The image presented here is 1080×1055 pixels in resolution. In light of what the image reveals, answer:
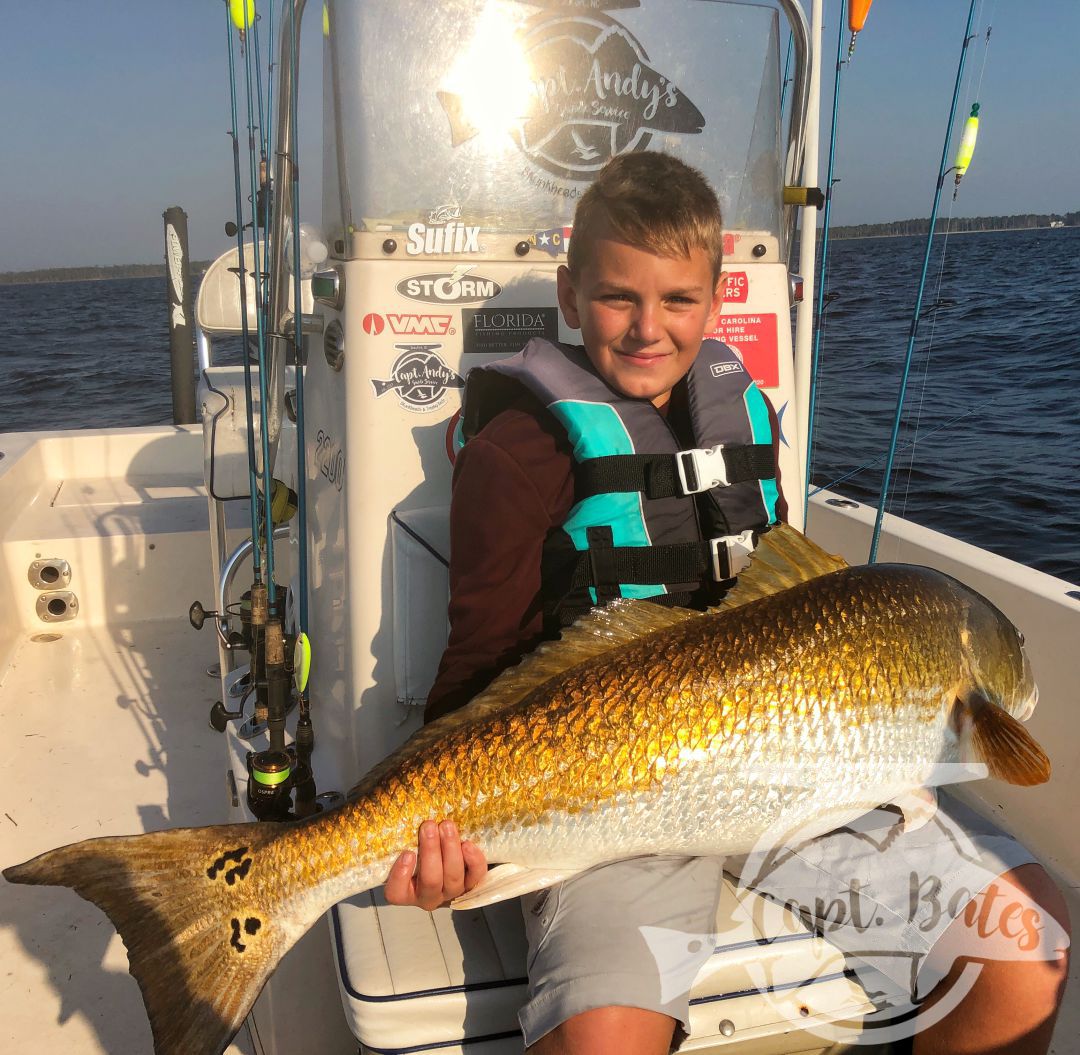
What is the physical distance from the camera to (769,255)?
9.62 feet

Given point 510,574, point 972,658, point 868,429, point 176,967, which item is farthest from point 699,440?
point 868,429

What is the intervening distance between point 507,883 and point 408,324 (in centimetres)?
143

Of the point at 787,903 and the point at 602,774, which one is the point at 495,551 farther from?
the point at 787,903

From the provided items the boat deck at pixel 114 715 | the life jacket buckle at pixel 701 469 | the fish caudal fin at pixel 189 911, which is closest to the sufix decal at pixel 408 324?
the life jacket buckle at pixel 701 469

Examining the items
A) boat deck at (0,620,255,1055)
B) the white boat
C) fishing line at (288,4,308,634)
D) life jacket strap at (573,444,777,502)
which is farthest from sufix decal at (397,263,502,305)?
boat deck at (0,620,255,1055)

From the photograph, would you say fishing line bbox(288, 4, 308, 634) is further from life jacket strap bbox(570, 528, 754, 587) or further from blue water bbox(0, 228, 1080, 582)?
blue water bbox(0, 228, 1080, 582)

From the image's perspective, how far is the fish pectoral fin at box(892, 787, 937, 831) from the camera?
2018 mm

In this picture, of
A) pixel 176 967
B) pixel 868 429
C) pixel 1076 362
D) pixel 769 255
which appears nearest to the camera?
pixel 176 967

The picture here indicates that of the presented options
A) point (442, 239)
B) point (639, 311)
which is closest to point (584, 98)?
point (442, 239)

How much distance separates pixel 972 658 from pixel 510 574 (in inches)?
39.4

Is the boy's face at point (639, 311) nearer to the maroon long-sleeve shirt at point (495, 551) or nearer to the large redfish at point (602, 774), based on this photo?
the maroon long-sleeve shirt at point (495, 551)

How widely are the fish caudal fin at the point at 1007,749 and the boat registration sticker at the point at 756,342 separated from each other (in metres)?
1.29

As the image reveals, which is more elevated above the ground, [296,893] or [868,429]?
[296,893]

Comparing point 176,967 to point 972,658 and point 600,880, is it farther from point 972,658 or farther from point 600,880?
point 972,658
